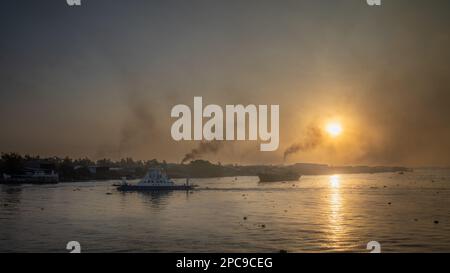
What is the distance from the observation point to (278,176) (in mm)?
92188

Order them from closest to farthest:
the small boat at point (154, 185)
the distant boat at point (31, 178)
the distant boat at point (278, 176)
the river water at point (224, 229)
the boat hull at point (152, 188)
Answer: the river water at point (224, 229)
the boat hull at point (152, 188)
the small boat at point (154, 185)
the distant boat at point (31, 178)
the distant boat at point (278, 176)

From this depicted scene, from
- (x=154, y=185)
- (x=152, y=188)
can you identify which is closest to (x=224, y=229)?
(x=152, y=188)

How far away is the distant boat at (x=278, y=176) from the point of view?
294 feet

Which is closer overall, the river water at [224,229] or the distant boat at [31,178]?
the river water at [224,229]

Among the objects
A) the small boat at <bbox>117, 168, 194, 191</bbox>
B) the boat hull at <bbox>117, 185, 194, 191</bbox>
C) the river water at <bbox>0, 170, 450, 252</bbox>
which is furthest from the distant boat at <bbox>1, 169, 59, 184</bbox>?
the river water at <bbox>0, 170, 450, 252</bbox>

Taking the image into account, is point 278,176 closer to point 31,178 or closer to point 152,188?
point 152,188

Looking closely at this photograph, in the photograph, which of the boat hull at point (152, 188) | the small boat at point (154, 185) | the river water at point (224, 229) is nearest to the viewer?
the river water at point (224, 229)

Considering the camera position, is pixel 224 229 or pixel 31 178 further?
pixel 31 178

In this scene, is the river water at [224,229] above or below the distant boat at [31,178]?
below

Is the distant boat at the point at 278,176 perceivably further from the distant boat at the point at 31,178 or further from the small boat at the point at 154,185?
the distant boat at the point at 31,178

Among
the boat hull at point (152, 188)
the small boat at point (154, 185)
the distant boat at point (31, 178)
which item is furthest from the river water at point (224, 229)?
the distant boat at point (31, 178)

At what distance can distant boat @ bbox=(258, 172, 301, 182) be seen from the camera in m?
89.5
